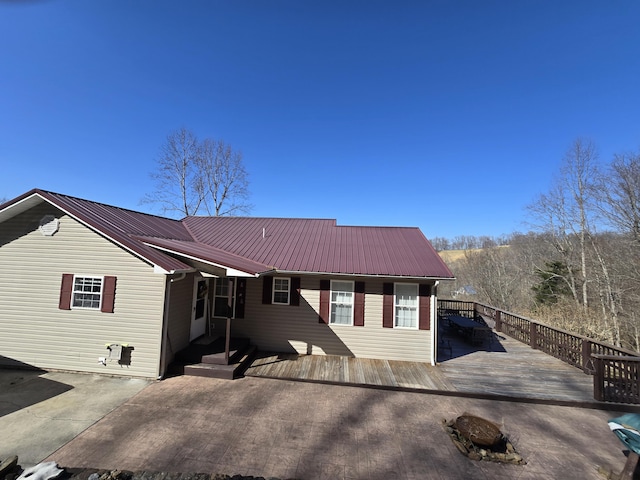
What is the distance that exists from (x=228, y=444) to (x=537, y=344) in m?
11.5

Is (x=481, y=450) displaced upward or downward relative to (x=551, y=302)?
downward

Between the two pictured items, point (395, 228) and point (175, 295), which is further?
point (395, 228)

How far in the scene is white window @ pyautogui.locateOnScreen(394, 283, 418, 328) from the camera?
29.9ft

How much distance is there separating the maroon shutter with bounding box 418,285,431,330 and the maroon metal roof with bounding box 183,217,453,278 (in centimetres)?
66

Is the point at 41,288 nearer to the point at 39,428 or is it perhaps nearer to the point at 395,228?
the point at 39,428

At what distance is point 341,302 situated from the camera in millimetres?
9320

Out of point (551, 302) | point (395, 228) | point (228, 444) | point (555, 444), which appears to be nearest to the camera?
point (228, 444)

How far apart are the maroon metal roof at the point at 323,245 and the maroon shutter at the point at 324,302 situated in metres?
0.62

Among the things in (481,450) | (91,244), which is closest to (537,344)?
(481,450)

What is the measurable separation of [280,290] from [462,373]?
6030 millimetres

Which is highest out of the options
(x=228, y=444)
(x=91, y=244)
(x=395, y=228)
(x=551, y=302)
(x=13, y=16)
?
(x=13, y=16)

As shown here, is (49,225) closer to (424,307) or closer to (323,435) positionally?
(323,435)

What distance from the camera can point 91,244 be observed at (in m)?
7.40

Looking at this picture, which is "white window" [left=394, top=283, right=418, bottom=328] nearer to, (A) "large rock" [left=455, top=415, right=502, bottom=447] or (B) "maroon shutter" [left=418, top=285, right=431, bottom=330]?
(B) "maroon shutter" [left=418, top=285, right=431, bottom=330]
